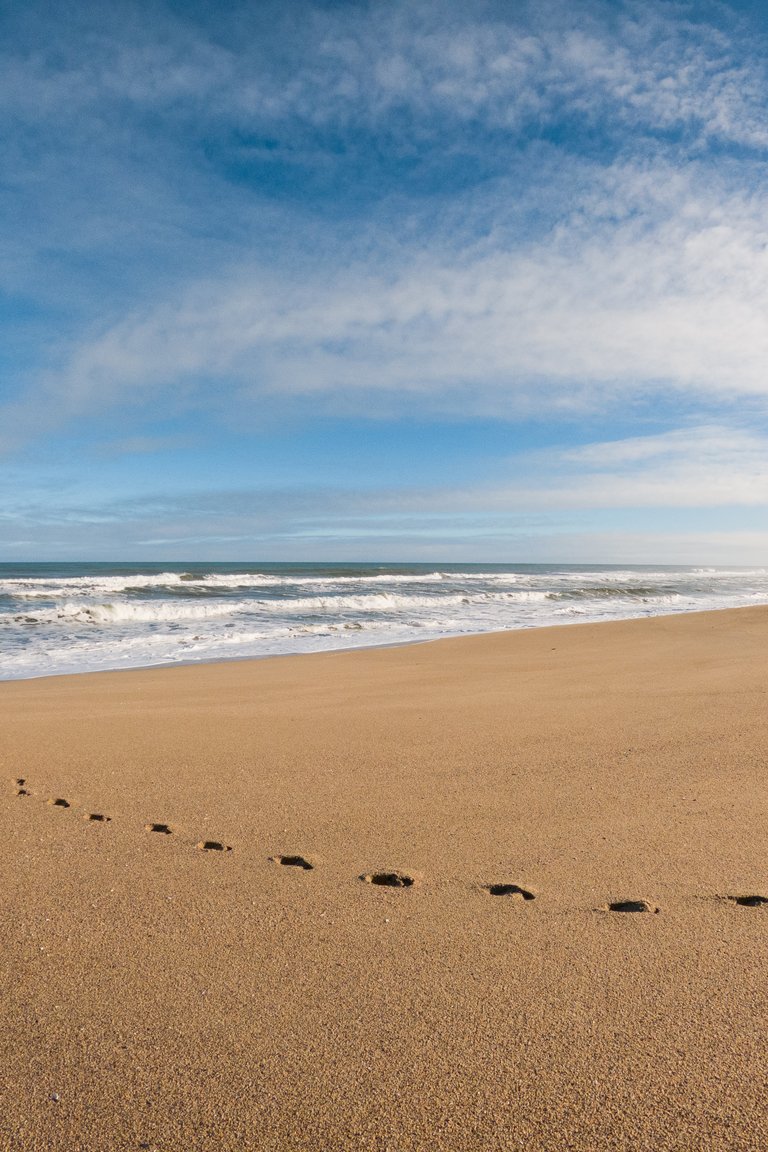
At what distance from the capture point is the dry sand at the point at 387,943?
158cm

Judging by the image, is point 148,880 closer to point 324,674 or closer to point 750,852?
point 750,852

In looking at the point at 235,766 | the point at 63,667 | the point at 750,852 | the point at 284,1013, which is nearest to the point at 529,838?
the point at 750,852

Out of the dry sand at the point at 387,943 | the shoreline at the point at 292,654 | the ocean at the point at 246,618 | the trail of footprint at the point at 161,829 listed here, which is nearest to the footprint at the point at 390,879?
the dry sand at the point at 387,943

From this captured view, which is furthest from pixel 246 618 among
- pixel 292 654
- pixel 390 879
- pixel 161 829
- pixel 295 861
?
pixel 390 879

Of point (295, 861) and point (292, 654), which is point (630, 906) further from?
point (292, 654)

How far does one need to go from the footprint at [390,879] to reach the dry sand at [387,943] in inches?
1.3

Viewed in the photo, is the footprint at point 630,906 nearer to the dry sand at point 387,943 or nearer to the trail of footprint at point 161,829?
the dry sand at point 387,943

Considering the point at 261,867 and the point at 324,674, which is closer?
the point at 261,867

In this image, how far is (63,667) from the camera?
10.6m

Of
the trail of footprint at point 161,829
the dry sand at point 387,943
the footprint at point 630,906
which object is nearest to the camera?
the dry sand at point 387,943

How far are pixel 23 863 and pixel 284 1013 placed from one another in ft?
5.13

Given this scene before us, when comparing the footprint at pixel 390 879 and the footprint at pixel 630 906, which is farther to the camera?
the footprint at pixel 390 879

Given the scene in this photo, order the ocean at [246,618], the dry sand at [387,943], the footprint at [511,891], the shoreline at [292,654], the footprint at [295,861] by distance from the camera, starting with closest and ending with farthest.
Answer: the dry sand at [387,943] < the footprint at [511,891] < the footprint at [295,861] < the shoreline at [292,654] < the ocean at [246,618]

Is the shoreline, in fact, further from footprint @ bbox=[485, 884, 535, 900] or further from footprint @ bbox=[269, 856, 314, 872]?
footprint @ bbox=[485, 884, 535, 900]
